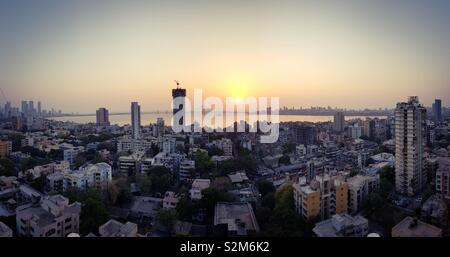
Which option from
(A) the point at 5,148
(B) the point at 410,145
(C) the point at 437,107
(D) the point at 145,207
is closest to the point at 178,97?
(D) the point at 145,207

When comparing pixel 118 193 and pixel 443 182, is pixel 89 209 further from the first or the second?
pixel 443 182

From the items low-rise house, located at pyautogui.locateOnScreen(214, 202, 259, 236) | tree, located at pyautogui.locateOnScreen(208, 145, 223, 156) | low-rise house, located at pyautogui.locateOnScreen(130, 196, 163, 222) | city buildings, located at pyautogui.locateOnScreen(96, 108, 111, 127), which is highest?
city buildings, located at pyautogui.locateOnScreen(96, 108, 111, 127)

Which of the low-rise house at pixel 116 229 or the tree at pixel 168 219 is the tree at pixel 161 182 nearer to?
the tree at pixel 168 219

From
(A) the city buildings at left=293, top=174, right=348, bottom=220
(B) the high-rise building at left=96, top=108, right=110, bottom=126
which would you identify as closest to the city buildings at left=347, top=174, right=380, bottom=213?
(A) the city buildings at left=293, top=174, right=348, bottom=220

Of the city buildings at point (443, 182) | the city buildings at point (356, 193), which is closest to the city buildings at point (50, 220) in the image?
the city buildings at point (356, 193)

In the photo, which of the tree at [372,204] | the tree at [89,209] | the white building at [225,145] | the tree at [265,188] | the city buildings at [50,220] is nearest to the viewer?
the city buildings at [50,220]

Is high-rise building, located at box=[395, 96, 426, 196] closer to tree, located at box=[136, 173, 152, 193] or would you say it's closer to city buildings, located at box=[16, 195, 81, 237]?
tree, located at box=[136, 173, 152, 193]
